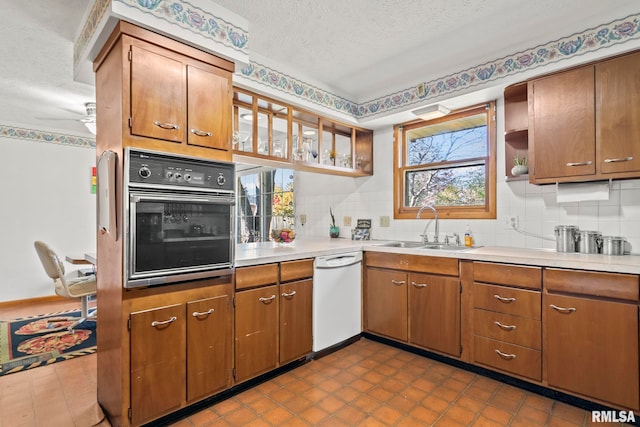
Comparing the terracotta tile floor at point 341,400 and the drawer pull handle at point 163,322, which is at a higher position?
the drawer pull handle at point 163,322

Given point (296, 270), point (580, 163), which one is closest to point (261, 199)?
point (296, 270)

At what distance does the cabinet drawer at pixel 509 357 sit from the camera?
2.11m

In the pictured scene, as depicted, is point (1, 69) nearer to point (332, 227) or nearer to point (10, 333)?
point (10, 333)

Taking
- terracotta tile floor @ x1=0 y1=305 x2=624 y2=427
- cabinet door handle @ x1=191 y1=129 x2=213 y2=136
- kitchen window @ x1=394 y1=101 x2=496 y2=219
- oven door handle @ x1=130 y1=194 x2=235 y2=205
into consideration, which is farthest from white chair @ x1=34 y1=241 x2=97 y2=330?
kitchen window @ x1=394 y1=101 x2=496 y2=219

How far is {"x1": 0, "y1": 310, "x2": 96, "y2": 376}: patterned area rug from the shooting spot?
107 inches

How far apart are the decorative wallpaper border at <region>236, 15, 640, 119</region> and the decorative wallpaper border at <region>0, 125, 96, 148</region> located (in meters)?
3.96

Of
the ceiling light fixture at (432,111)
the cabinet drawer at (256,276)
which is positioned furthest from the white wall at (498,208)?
the cabinet drawer at (256,276)

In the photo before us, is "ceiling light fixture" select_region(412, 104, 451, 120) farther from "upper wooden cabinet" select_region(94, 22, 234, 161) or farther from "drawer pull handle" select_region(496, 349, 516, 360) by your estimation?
"drawer pull handle" select_region(496, 349, 516, 360)

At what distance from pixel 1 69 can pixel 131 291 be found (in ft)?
8.94

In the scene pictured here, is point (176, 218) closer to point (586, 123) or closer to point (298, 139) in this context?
point (298, 139)

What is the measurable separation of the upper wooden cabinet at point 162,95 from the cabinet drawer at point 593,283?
219 cm

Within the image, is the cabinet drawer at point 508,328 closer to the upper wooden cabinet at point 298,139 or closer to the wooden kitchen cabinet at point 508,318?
the wooden kitchen cabinet at point 508,318

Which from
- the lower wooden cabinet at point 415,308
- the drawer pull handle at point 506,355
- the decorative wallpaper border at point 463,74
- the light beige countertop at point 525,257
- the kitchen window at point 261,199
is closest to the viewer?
the light beige countertop at point 525,257

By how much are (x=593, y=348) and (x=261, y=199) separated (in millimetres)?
→ 4439
